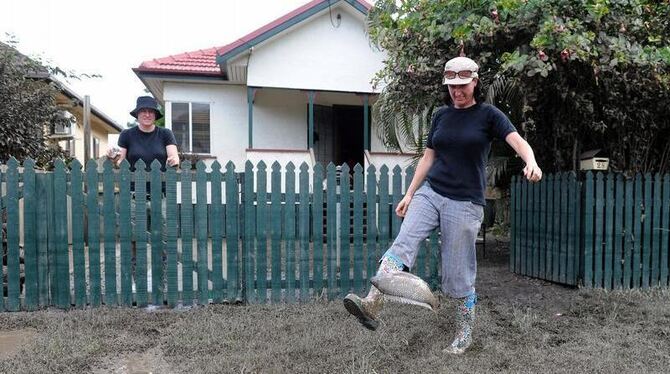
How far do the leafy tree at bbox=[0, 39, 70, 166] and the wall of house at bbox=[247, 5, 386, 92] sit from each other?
4.11 metres

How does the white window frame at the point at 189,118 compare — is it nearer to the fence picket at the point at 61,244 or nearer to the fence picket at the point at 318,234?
the fence picket at the point at 61,244

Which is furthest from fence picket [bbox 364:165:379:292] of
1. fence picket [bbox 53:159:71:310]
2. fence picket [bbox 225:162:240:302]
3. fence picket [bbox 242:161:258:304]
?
fence picket [bbox 53:159:71:310]

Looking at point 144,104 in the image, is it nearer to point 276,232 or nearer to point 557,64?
point 276,232

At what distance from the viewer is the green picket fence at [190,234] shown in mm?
4477

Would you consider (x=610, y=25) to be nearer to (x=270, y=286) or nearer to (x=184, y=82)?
(x=270, y=286)

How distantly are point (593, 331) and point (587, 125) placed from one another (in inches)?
96.7

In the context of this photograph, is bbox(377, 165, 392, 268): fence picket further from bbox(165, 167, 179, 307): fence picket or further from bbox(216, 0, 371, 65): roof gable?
bbox(216, 0, 371, 65): roof gable

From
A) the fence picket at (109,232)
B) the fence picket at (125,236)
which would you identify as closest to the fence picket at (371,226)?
the fence picket at (125,236)

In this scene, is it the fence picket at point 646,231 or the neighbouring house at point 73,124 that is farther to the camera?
the neighbouring house at point 73,124

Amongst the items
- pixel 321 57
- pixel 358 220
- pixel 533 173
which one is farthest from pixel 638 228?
pixel 321 57

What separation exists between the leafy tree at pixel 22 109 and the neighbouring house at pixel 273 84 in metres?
2.32

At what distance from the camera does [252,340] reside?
3701 mm

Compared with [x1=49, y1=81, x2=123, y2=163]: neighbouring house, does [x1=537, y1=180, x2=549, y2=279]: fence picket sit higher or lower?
lower

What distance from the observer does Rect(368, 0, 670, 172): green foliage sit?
453 centimetres
